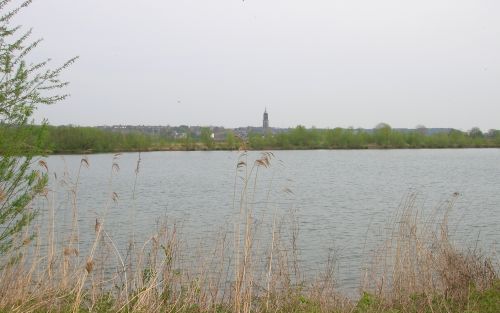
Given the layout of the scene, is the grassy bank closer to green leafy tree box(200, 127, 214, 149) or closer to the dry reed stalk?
the dry reed stalk

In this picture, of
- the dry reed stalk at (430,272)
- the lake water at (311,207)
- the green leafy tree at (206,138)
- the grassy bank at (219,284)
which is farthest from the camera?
the green leafy tree at (206,138)

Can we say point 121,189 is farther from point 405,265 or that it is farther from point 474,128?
point 474,128

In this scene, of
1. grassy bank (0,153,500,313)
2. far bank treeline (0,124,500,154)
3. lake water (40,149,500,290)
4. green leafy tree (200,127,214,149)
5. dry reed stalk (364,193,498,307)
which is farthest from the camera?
green leafy tree (200,127,214,149)

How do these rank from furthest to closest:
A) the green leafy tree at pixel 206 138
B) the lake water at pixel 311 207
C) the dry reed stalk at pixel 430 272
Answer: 1. the green leafy tree at pixel 206 138
2. the lake water at pixel 311 207
3. the dry reed stalk at pixel 430 272

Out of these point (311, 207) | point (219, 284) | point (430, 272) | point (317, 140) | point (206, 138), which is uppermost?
point (206, 138)

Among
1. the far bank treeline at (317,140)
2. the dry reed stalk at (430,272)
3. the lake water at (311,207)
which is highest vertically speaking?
the far bank treeline at (317,140)

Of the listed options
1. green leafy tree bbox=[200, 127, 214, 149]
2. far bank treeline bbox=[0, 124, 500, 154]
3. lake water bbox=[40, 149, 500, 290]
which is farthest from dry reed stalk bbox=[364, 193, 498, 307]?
green leafy tree bbox=[200, 127, 214, 149]

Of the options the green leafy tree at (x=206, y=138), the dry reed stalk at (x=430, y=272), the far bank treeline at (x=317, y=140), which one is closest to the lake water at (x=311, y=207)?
the dry reed stalk at (x=430, y=272)

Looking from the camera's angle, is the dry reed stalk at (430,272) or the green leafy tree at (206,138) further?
the green leafy tree at (206,138)

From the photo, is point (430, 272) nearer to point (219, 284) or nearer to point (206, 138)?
point (219, 284)

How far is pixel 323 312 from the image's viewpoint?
6086 mm

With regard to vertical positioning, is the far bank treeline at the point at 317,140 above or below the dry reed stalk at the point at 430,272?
above

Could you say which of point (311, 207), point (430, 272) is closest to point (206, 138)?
point (311, 207)

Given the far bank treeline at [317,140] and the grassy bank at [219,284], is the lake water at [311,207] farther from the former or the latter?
the far bank treeline at [317,140]
